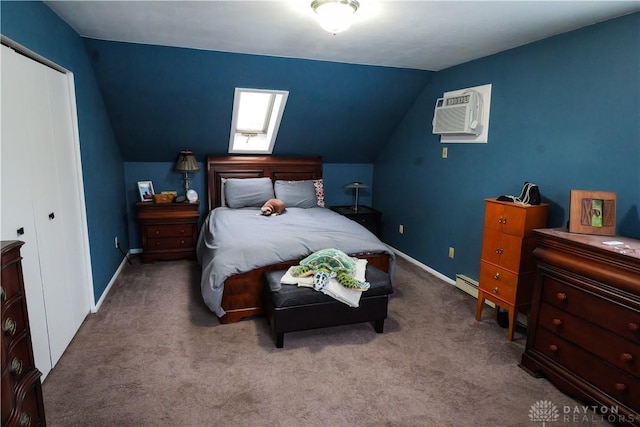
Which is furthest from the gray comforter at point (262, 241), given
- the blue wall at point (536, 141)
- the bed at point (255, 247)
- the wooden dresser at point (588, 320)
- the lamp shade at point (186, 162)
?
the wooden dresser at point (588, 320)

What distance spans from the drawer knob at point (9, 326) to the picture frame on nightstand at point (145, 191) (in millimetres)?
2961

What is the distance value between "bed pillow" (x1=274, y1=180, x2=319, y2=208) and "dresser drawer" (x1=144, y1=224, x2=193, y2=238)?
1.08m

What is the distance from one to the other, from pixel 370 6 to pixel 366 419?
88.9 inches

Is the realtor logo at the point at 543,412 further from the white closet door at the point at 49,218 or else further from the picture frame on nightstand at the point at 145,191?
the picture frame on nightstand at the point at 145,191

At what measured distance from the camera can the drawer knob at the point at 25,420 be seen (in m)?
1.33

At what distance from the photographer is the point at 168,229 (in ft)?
13.1

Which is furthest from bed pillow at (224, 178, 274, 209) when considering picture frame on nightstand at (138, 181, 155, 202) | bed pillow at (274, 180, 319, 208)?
picture frame on nightstand at (138, 181, 155, 202)

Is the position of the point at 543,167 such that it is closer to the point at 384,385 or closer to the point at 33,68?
the point at 384,385

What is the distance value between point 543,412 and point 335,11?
2.42 meters

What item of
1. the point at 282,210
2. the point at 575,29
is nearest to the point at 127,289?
the point at 282,210

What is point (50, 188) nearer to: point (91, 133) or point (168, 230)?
point (91, 133)

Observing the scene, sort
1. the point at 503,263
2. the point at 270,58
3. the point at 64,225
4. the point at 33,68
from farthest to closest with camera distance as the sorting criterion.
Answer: the point at 270,58 < the point at 503,263 < the point at 64,225 < the point at 33,68

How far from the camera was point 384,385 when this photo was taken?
2080mm

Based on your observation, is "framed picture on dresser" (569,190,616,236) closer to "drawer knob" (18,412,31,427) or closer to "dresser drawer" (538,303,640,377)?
"dresser drawer" (538,303,640,377)
